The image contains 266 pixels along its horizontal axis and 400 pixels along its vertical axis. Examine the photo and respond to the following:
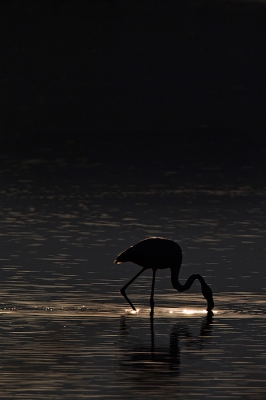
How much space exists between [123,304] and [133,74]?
139 meters

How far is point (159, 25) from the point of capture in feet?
572

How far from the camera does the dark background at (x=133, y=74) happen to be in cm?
13388

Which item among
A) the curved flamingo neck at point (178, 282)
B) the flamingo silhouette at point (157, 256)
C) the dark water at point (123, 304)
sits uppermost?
the flamingo silhouette at point (157, 256)

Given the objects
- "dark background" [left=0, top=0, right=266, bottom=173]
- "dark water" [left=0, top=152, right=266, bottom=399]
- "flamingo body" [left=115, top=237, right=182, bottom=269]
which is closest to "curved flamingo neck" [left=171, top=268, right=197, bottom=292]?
"flamingo body" [left=115, top=237, right=182, bottom=269]

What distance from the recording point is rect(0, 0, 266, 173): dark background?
439ft

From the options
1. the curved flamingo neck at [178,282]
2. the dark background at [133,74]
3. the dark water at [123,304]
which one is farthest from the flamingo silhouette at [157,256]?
the dark background at [133,74]

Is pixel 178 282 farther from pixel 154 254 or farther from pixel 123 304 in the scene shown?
pixel 123 304

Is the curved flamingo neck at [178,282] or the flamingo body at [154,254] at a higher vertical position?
the flamingo body at [154,254]

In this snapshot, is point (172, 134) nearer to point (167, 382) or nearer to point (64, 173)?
point (64, 173)

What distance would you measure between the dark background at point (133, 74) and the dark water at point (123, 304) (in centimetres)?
Result: 6775

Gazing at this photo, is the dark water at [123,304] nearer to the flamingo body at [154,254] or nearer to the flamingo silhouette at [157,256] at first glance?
the flamingo silhouette at [157,256]

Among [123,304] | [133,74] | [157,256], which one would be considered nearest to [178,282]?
[157,256]

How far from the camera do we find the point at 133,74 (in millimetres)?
162750

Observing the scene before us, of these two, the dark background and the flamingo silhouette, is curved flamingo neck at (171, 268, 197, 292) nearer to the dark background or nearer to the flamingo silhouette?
the flamingo silhouette
